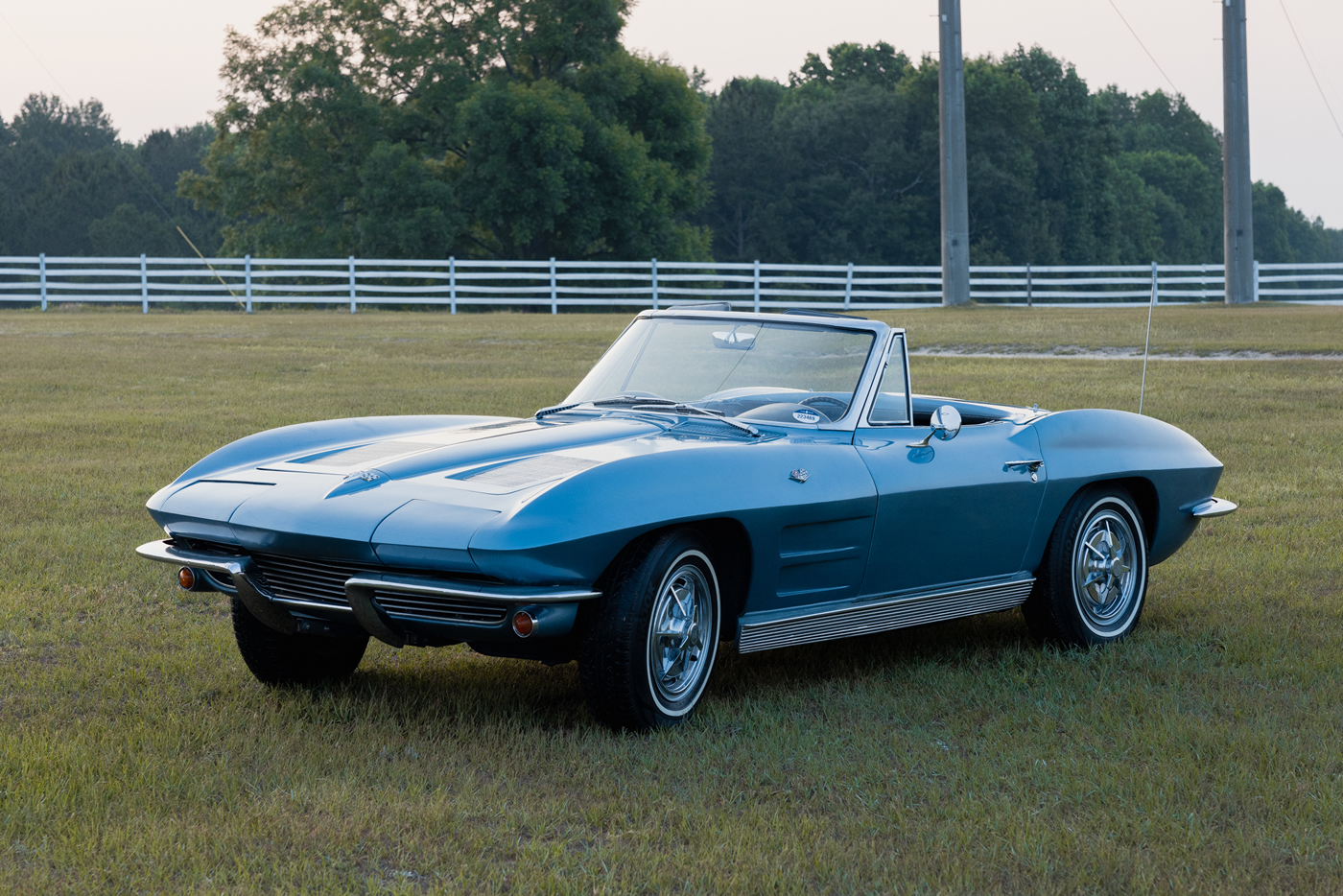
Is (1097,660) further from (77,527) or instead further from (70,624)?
(77,527)

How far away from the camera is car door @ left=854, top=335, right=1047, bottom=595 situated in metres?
5.20

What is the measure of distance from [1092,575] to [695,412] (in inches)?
70.1

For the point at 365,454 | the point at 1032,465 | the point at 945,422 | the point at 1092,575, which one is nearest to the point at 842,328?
the point at 945,422

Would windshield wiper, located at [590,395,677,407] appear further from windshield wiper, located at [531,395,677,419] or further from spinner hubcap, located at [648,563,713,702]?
spinner hubcap, located at [648,563,713,702]

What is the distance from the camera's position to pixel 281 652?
16.6ft

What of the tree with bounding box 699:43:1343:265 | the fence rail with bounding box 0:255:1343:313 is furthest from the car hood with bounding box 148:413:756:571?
the tree with bounding box 699:43:1343:265

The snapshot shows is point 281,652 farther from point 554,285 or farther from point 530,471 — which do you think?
point 554,285

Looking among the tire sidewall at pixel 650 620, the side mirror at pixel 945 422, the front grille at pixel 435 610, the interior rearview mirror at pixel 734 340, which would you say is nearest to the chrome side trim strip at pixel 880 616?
the tire sidewall at pixel 650 620

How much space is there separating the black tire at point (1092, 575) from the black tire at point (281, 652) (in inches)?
102

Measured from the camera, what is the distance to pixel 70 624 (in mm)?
5797

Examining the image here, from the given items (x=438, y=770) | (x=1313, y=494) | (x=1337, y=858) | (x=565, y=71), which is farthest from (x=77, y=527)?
(x=565, y=71)

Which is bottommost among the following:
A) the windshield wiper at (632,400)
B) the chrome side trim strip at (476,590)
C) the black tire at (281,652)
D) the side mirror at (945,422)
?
the black tire at (281,652)

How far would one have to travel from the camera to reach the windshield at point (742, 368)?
5555 mm

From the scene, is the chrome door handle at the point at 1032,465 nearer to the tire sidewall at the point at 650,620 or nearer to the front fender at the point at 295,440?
the tire sidewall at the point at 650,620
